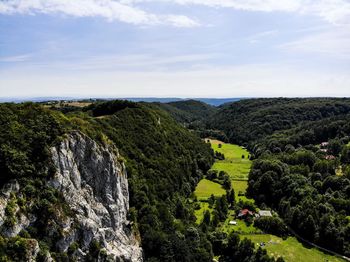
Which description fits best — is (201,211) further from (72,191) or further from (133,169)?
(72,191)

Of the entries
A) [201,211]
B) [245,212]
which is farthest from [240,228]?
[201,211]

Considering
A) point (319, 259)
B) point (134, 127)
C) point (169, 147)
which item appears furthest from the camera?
point (169, 147)

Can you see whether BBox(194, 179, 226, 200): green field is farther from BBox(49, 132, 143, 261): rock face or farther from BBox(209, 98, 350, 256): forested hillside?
BBox(49, 132, 143, 261): rock face

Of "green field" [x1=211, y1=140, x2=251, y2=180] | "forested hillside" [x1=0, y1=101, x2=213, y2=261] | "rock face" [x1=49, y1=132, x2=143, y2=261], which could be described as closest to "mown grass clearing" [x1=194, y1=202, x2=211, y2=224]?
"forested hillside" [x1=0, y1=101, x2=213, y2=261]

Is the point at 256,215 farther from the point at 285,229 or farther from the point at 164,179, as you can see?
the point at 164,179

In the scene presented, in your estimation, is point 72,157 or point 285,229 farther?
point 285,229

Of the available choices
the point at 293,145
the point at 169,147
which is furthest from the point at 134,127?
the point at 293,145
